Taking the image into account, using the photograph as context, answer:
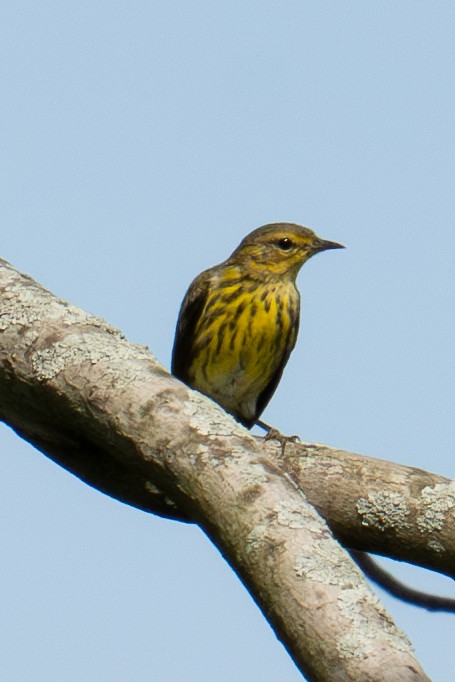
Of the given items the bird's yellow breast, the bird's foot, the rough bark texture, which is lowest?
the rough bark texture

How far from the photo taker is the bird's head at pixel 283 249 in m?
9.11

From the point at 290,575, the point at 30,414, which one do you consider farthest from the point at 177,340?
the point at 290,575

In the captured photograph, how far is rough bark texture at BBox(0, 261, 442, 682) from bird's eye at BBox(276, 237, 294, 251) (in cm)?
381

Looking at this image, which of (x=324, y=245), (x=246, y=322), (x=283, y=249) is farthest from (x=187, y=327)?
(x=324, y=245)

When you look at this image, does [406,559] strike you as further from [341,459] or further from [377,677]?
[377,677]

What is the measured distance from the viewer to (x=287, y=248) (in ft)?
30.2

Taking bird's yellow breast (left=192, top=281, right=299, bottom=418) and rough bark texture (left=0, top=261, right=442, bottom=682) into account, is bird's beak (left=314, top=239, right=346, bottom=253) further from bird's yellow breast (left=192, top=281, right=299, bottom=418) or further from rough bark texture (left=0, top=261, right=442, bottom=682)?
rough bark texture (left=0, top=261, right=442, bottom=682)

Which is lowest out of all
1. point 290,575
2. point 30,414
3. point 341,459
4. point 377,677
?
point 377,677

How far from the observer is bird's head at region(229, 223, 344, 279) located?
9.11 meters

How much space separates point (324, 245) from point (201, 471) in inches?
205

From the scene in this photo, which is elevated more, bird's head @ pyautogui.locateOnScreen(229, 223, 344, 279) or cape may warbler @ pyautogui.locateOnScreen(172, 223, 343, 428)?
bird's head @ pyautogui.locateOnScreen(229, 223, 344, 279)

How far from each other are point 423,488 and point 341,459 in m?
0.43

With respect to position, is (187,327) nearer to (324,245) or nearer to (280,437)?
(324,245)

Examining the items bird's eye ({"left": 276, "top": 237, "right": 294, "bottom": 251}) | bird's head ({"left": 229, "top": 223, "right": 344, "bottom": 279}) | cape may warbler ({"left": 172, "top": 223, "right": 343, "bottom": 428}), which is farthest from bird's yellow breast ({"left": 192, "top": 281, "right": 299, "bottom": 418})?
bird's eye ({"left": 276, "top": 237, "right": 294, "bottom": 251})
